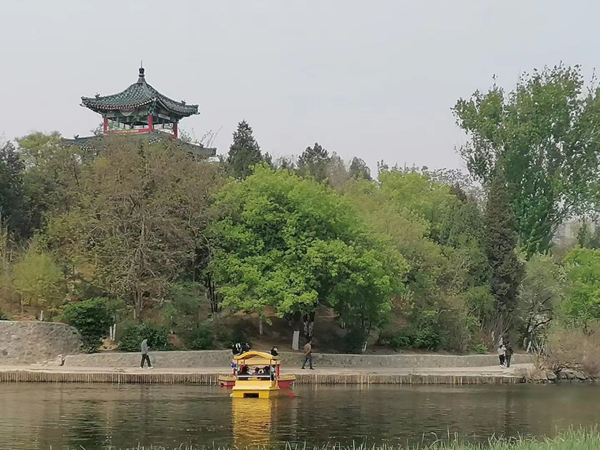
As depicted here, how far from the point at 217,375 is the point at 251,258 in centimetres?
656

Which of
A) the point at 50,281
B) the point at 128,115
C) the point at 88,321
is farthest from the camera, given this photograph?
the point at 128,115

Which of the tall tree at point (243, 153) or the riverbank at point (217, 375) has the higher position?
the tall tree at point (243, 153)

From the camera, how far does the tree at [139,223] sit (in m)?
34.4

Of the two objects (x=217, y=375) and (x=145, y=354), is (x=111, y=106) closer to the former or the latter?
(x=145, y=354)

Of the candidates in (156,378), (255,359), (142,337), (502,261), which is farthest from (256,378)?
(502,261)

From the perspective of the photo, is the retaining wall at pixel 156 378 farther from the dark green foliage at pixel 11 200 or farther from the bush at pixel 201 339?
the dark green foliage at pixel 11 200

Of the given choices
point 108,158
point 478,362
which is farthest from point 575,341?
point 108,158

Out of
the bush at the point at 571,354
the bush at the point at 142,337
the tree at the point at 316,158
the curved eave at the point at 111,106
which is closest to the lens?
A: the bush at the point at 142,337

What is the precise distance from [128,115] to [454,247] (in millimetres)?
23828

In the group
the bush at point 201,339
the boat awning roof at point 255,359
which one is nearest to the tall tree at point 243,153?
the bush at point 201,339

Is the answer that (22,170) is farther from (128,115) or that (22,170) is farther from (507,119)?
(507,119)

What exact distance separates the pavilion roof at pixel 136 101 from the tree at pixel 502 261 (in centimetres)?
2285

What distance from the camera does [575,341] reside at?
35.1 metres

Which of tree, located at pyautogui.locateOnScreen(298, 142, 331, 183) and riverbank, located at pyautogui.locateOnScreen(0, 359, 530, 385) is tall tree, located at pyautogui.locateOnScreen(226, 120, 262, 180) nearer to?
tree, located at pyautogui.locateOnScreen(298, 142, 331, 183)
